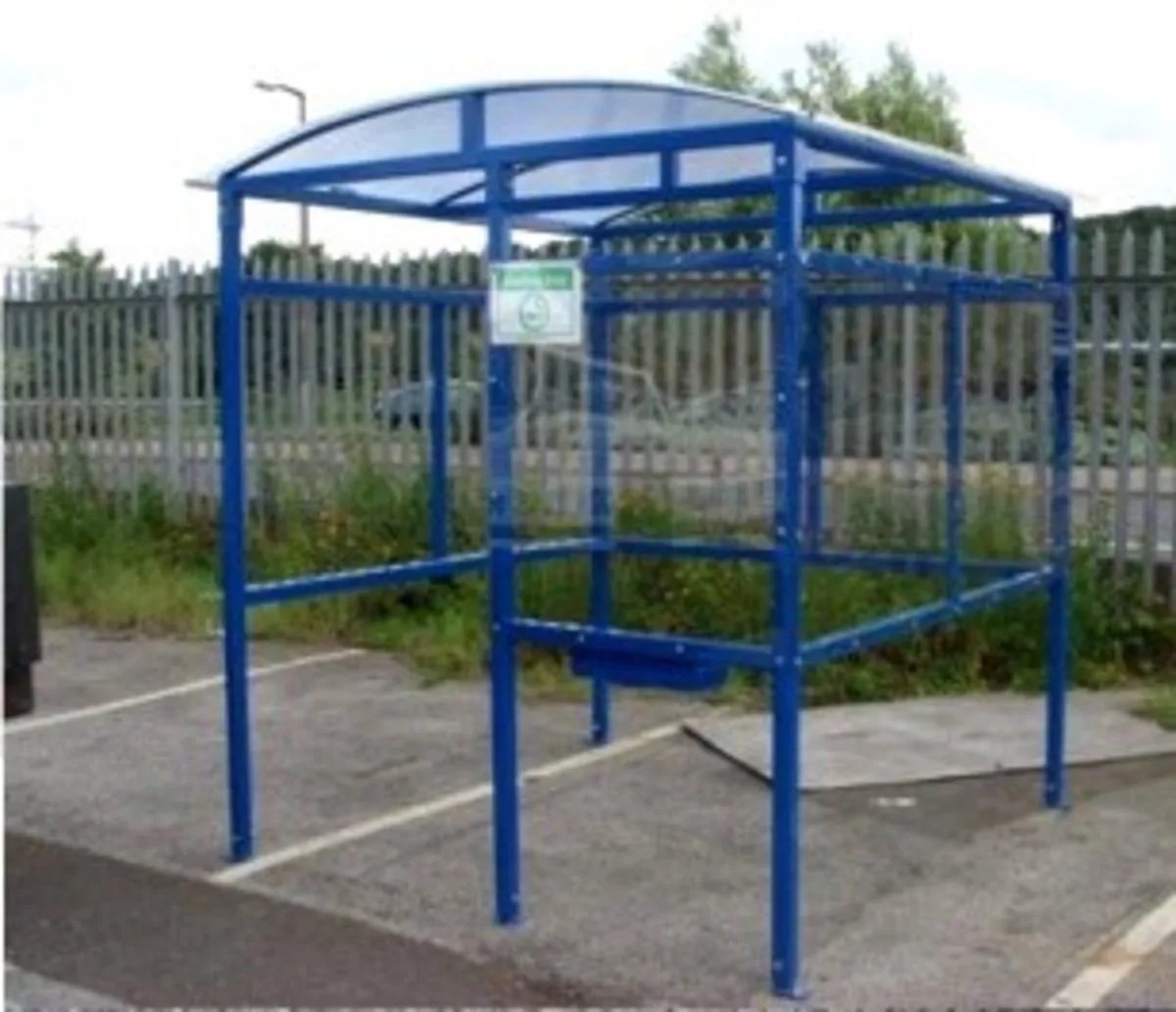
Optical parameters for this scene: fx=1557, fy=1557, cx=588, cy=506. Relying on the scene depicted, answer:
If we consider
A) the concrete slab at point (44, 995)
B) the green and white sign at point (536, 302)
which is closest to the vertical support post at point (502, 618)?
the green and white sign at point (536, 302)

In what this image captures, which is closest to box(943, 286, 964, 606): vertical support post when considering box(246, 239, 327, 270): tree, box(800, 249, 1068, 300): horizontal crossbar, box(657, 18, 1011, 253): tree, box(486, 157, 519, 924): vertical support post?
box(800, 249, 1068, 300): horizontal crossbar

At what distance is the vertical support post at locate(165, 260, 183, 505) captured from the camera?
34.2ft

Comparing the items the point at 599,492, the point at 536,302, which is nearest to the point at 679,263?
the point at 536,302

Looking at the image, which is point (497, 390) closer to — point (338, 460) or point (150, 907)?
point (150, 907)

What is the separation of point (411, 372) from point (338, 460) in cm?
70

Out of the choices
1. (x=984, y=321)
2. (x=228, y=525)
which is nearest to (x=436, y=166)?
(x=228, y=525)

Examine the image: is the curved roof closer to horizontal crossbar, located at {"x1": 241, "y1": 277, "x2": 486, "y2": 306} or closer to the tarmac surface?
horizontal crossbar, located at {"x1": 241, "y1": 277, "x2": 486, "y2": 306}

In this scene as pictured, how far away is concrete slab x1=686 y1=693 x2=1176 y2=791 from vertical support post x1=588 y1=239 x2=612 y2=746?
40 centimetres

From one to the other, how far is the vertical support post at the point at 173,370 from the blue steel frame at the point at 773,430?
4861 millimetres

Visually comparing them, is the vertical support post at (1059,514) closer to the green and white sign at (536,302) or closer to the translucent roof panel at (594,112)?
the translucent roof panel at (594,112)

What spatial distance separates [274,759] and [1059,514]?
9.94ft

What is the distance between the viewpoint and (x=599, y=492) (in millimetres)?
6008

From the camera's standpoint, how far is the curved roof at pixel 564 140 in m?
3.99

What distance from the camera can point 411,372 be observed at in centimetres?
938
